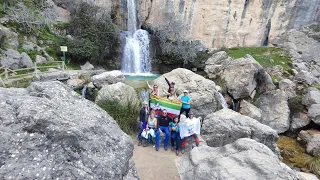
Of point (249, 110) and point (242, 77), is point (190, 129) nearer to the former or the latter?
point (249, 110)

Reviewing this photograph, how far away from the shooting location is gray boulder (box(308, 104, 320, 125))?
1303cm

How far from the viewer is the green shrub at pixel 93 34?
19359 mm

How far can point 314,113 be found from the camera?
519 inches

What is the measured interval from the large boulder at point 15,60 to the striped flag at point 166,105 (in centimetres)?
1143

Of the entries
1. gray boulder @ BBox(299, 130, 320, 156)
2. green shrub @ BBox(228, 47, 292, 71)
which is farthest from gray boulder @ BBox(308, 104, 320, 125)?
green shrub @ BBox(228, 47, 292, 71)

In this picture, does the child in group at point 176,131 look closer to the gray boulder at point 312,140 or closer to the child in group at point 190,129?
the child in group at point 190,129

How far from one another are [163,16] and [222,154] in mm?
21535

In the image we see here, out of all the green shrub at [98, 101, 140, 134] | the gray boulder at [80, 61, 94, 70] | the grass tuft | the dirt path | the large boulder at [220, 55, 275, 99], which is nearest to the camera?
the dirt path

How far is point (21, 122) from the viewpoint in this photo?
10.6 feet

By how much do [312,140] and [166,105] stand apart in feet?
27.7

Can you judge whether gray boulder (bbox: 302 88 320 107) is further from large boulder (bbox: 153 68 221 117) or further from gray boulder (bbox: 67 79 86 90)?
gray boulder (bbox: 67 79 86 90)

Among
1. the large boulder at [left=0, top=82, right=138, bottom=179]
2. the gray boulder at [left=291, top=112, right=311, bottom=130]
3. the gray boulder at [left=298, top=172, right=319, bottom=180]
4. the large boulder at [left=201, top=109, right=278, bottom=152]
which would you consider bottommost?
the gray boulder at [left=298, top=172, right=319, bottom=180]

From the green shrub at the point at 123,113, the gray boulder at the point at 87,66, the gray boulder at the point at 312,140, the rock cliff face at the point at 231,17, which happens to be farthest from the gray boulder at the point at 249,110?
the rock cliff face at the point at 231,17

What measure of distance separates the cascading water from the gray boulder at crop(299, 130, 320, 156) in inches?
523
